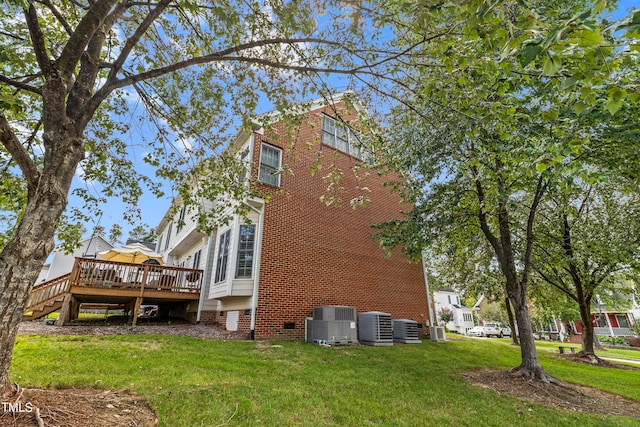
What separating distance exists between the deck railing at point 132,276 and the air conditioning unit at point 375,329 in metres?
6.43

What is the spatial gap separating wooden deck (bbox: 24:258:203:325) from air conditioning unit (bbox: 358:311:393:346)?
6.37 meters

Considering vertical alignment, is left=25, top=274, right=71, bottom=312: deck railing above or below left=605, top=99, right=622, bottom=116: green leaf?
below

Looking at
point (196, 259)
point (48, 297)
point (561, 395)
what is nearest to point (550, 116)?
point (561, 395)

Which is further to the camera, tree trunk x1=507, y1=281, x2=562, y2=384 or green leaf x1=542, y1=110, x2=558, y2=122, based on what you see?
tree trunk x1=507, y1=281, x2=562, y2=384

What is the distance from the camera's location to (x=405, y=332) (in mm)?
10852

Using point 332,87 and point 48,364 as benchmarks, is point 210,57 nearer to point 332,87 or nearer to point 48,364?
point 332,87

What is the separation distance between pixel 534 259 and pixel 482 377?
5.24m

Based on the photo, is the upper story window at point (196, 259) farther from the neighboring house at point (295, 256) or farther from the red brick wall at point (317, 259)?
the red brick wall at point (317, 259)

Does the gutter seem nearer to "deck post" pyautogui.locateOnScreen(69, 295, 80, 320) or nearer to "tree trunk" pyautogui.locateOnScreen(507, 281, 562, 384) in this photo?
"deck post" pyautogui.locateOnScreen(69, 295, 80, 320)

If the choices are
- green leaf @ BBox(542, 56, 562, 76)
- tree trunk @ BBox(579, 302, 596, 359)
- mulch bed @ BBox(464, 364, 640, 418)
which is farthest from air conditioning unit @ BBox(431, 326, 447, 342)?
green leaf @ BBox(542, 56, 562, 76)

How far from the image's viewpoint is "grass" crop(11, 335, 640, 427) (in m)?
3.79

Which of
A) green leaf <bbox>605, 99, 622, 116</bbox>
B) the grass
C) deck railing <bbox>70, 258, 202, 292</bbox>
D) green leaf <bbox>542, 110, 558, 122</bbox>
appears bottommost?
the grass

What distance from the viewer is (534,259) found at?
1021cm

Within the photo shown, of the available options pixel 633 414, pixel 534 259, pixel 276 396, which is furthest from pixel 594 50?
pixel 534 259
